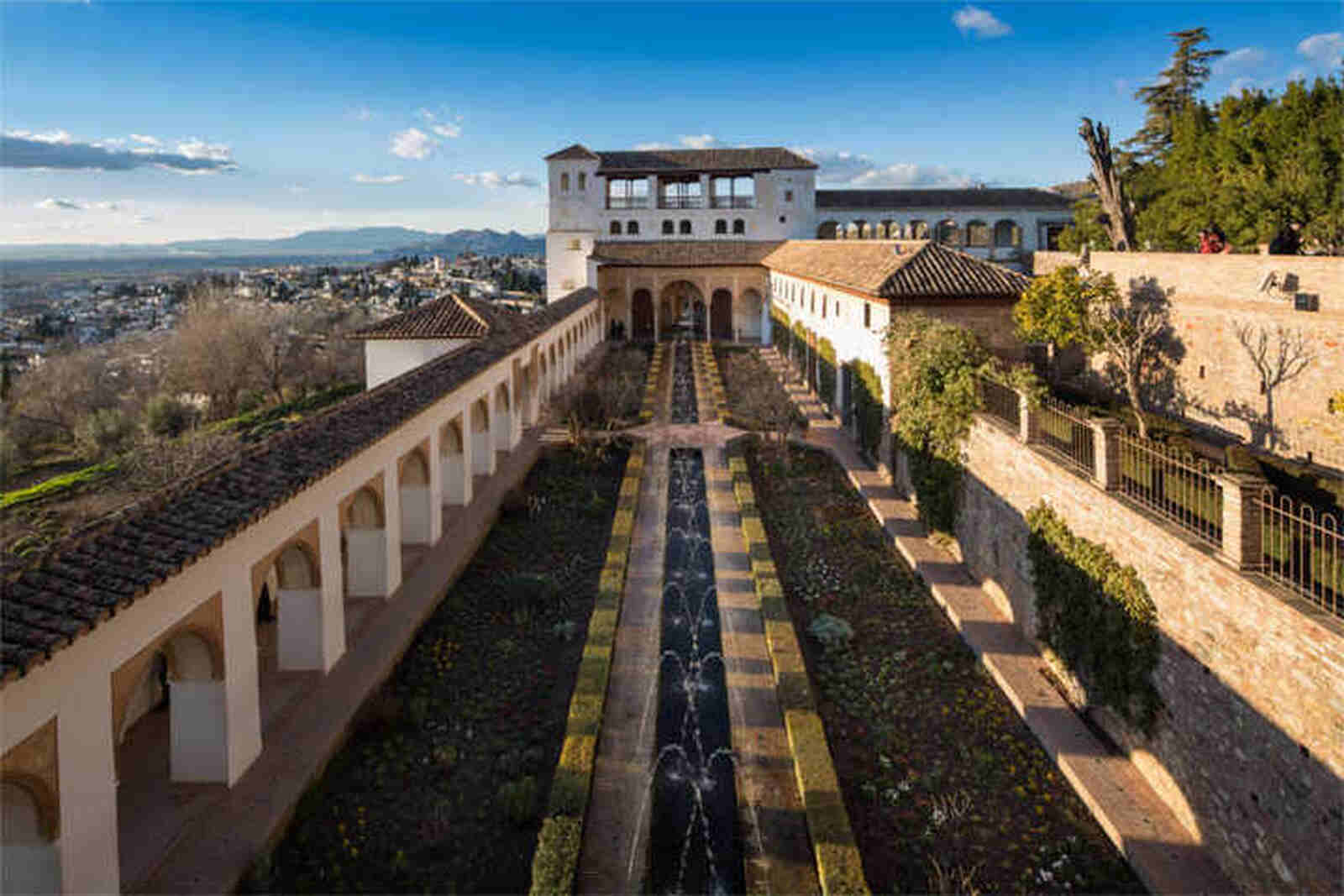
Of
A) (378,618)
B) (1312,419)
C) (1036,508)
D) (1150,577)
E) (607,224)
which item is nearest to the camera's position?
(1150,577)

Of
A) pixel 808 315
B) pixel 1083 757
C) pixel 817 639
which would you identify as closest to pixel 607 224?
pixel 808 315

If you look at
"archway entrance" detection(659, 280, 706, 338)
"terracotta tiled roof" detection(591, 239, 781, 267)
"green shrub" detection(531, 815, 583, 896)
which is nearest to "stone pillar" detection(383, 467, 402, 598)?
"green shrub" detection(531, 815, 583, 896)

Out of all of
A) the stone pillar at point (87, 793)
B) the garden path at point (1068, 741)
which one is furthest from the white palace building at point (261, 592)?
the garden path at point (1068, 741)

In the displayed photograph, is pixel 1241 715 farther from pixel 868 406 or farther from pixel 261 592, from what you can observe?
pixel 868 406

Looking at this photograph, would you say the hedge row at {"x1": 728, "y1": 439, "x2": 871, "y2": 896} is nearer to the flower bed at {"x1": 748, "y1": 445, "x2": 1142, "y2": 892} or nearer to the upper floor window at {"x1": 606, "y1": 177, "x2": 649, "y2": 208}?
the flower bed at {"x1": 748, "y1": 445, "x2": 1142, "y2": 892}

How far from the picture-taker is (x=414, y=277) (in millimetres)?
86812

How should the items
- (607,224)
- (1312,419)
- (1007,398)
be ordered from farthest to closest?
(607,224), (1312,419), (1007,398)

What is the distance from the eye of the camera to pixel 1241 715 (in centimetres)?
560

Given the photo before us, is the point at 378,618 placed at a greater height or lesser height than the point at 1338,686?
lesser

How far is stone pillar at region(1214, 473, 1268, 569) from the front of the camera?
18.6 feet

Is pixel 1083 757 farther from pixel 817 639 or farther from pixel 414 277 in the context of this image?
pixel 414 277

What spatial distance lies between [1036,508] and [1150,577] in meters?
2.37

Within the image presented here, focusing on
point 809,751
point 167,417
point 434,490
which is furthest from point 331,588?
point 167,417

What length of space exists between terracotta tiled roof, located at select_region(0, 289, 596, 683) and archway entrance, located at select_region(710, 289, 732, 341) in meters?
33.0
